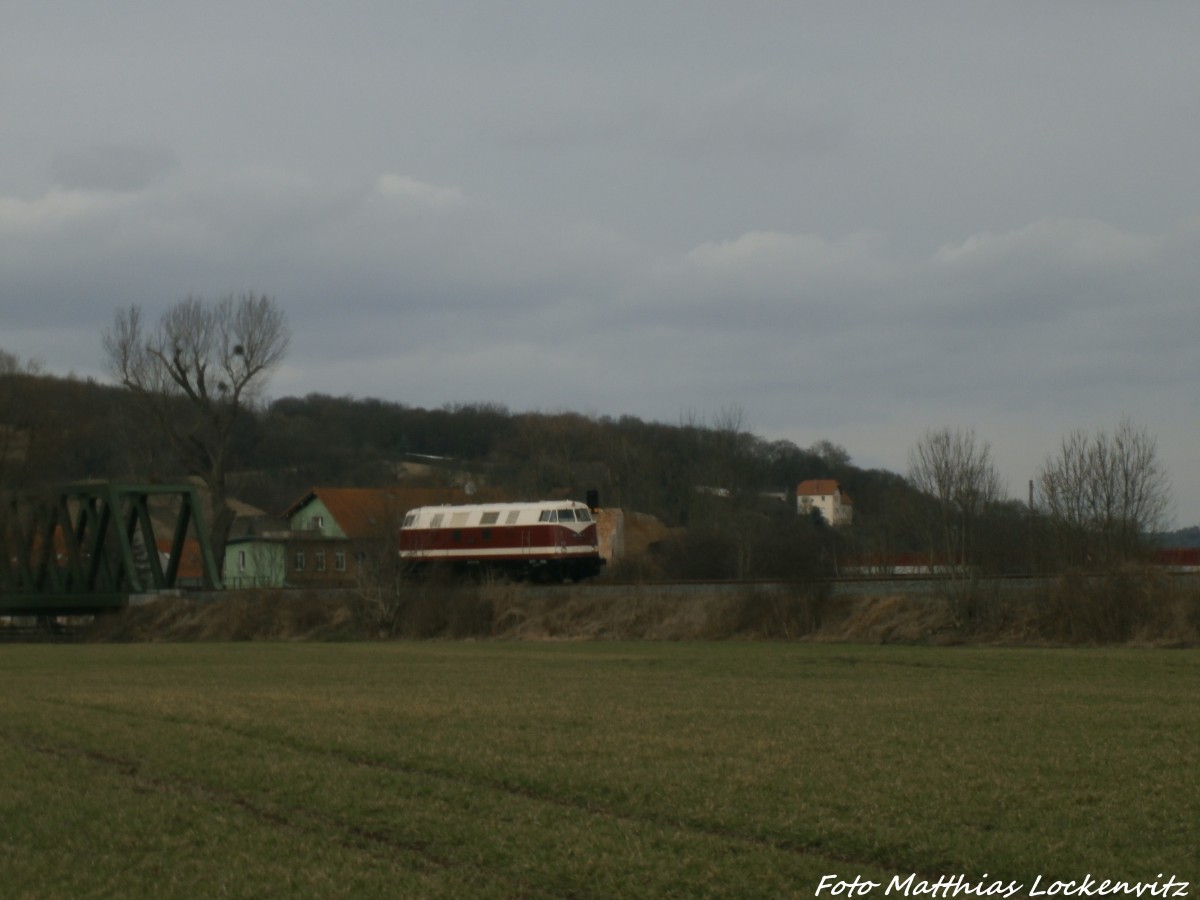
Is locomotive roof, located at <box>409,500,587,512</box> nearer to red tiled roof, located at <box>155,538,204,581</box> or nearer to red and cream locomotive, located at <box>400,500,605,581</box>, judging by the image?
red and cream locomotive, located at <box>400,500,605,581</box>

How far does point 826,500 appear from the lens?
140000mm

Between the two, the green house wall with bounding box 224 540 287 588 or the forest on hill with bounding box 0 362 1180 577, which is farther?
the green house wall with bounding box 224 540 287 588

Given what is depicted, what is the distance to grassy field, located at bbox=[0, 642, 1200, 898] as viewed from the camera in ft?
31.5

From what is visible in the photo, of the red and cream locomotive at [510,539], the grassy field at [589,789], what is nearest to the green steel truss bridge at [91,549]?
the red and cream locomotive at [510,539]

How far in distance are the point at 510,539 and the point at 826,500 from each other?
89907 millimetres

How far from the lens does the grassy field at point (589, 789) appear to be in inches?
378

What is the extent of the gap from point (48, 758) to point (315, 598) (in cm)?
4080

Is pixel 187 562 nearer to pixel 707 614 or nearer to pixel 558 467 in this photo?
pixel 558 467

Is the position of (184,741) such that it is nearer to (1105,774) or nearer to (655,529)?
(1105,774)

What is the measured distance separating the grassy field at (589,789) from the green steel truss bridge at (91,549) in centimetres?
3922

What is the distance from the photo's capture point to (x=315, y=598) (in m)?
55.8

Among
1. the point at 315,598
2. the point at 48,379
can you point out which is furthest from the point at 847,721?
the point at 48,379

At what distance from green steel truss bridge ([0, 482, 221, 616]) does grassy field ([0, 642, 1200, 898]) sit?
39216mm

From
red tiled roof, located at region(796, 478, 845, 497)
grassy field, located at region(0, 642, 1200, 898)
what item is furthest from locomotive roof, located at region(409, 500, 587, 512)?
red tiled roof, located at region(796, 478, 845, 497)
